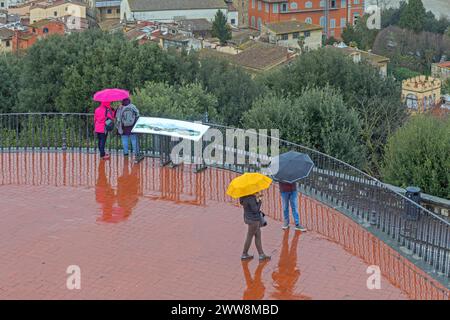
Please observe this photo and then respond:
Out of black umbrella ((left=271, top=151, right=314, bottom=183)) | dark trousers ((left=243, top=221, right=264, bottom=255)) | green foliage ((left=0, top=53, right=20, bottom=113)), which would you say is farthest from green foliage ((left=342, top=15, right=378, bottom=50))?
dark trousers ((left=243, top=221, right=264, bottom=255))

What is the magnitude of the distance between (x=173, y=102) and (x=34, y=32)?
6469 centimetres

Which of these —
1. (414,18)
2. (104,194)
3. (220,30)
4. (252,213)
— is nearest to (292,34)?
(220,30)

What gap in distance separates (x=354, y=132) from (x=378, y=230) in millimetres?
6047

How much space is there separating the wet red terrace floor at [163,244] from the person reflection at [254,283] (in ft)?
0.05

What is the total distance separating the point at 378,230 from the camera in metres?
12.4

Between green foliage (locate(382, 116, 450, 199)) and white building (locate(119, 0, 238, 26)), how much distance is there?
85711 mm

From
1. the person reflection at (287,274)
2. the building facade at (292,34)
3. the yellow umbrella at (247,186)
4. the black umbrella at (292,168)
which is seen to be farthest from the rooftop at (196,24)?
the yellow umbrella at (247,186)

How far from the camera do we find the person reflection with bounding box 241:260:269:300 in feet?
34.2

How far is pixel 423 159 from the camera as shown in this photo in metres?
14.2

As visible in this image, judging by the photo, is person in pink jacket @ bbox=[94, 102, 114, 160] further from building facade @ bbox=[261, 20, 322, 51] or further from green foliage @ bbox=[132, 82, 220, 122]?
building facade @ bbox=[261, 20, 322, 51]

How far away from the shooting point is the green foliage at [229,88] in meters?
30.4

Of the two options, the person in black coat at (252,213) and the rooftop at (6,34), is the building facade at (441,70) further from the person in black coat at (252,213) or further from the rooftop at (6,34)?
the person in black coat at (252,213)

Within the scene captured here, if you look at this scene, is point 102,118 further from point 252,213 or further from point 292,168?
point 252,213
